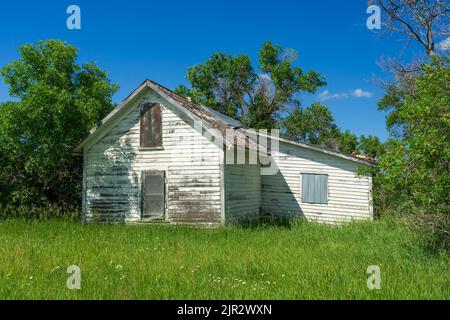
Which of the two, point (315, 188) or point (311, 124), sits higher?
point (311, 124)

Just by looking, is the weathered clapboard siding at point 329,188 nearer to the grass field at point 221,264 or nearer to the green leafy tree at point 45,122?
the grass field at point 221,264

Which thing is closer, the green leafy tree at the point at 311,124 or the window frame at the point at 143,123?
the window frame at the point at 143,123

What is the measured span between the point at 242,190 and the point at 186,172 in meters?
2.73

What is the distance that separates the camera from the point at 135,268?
745 cm

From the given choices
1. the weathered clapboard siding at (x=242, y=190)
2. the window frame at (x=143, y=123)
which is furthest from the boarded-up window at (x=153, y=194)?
the weathered clapboard siding at (x=242, y=190)

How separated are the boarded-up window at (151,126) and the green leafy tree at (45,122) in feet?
9.93

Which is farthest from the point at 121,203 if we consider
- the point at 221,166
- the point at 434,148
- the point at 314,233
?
the point at 434,148

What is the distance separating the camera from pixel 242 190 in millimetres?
16656

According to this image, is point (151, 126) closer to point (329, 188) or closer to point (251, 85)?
point (329, 188)

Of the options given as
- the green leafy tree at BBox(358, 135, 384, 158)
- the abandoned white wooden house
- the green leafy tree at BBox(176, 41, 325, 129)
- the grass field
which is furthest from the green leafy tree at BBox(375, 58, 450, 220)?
the green leafy tree at BBox(358, 135, 384, 158)

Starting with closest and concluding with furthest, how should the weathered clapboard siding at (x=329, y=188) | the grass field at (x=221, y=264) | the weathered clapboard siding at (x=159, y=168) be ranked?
the grass field at (x=221, y=264)
the weathered clapboard siding at (x=159, y=168)
the weathered clapboard siding at (x=329, y=188)

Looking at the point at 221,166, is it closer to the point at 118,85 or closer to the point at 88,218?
the point at 88,218

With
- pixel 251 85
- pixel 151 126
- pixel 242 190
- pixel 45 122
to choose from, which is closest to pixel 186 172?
pixel 151 126

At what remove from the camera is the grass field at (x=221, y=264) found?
233 inches
